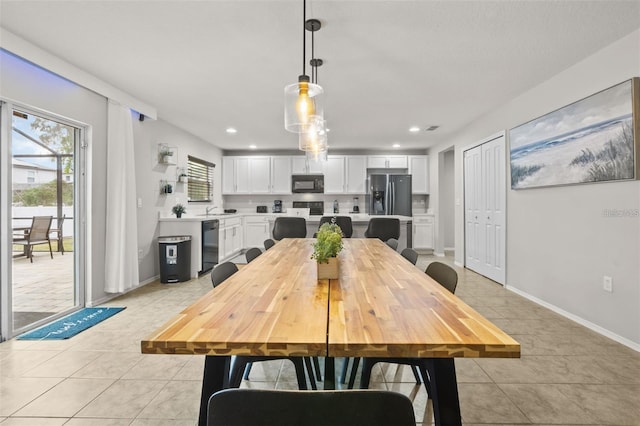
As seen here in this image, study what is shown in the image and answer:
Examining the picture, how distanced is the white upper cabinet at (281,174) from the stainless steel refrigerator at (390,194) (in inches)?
77.6

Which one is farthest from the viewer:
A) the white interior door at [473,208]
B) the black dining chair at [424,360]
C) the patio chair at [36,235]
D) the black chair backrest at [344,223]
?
the white interior door at [473,208]

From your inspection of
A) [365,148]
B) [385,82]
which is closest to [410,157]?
[365,148]

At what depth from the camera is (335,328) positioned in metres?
1.01

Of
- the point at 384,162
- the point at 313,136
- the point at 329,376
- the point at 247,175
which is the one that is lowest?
the point at 329,376

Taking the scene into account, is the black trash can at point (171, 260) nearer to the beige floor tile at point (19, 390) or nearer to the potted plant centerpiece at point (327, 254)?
the beige floor tile at point (19, 390)

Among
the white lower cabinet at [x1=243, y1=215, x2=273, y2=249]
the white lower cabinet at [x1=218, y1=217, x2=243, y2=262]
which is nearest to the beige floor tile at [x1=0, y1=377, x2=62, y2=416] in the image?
the white lower cabinet at [x1=218, y1=217, x2=243, y2=262]

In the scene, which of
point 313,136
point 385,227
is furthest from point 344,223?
point 313,136

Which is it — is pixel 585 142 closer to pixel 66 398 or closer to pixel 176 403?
pixel 176 403

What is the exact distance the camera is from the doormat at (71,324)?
272cm

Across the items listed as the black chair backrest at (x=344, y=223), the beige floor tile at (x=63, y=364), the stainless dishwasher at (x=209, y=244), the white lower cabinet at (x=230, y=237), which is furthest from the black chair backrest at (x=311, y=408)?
the white lower cabinet at (x=230, y=237)

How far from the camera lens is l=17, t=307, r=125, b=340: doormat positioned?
2.72 metres

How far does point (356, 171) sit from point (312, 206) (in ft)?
4.41

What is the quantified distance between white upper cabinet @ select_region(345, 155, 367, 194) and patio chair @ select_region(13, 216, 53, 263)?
18.4ft

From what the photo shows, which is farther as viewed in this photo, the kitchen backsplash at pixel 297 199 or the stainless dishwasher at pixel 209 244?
the kitchen backsplash at pixel 297 199
